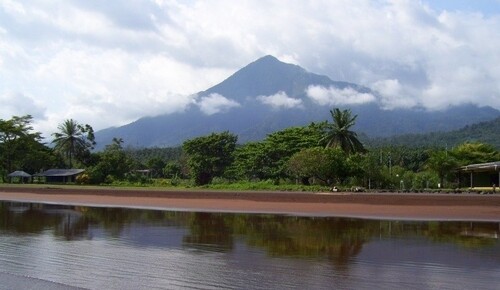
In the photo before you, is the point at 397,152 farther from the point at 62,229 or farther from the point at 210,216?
the point at 62,229

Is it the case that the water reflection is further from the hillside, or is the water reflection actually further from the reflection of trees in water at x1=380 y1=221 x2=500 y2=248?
the hillside

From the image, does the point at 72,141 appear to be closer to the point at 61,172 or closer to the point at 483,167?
the point at 61,172

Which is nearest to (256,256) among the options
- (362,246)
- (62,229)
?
(362,246)

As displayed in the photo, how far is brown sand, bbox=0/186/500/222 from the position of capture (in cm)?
3178

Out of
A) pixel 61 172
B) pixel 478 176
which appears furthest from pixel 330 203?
pixel 61 172

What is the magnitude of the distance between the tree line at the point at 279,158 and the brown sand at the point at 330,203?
13.4m

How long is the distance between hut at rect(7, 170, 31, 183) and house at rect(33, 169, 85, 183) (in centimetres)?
154

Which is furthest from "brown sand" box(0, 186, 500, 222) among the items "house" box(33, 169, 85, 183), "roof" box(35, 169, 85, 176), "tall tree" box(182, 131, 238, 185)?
"roof" box(35, 169, 85, 176)

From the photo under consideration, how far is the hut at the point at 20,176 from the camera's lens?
81375 mm

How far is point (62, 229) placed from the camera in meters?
22.8

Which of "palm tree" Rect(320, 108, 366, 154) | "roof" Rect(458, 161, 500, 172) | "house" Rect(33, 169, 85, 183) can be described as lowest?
"house" Rect(33, 169, 85, 183)

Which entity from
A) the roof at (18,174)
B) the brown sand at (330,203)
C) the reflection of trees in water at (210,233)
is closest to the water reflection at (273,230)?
the reflection of trees in water at (210,233)

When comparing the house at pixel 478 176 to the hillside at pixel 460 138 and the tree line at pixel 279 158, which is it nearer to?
the tree line at pixel 279 158

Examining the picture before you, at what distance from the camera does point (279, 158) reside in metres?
64.4
